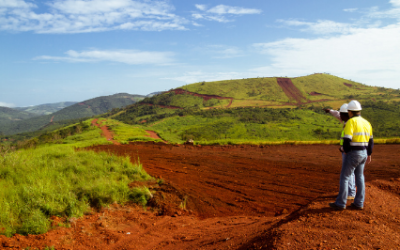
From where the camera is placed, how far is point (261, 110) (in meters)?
62.1

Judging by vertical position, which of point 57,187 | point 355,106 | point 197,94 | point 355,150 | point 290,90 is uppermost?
point 290,90

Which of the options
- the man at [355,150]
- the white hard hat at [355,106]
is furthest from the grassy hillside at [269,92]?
the man at [355,150]

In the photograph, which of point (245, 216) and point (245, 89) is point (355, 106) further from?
point (245, 89)

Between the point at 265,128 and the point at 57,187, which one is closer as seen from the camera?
the point at 57,187

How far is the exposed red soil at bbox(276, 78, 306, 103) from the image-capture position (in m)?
88.4

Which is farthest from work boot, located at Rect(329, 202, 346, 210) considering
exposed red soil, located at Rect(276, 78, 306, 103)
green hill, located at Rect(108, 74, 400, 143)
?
exposed red soil, located at Rect(276, 78, 306, 103)

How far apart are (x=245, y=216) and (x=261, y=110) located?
2298 inches

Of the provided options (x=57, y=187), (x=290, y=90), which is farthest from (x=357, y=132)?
(x=290, y=90)

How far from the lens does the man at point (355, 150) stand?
4.48 meters

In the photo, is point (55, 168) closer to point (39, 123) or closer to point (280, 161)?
point (280, 161)

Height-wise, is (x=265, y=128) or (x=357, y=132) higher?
(x=357, y=132)

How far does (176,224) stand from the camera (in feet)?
19.4

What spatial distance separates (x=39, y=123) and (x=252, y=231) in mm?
217598

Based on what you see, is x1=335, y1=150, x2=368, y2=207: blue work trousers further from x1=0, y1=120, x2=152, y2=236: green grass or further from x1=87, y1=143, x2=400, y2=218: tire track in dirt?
x1=0, y1=120, x2=152, y2=236: green grass
